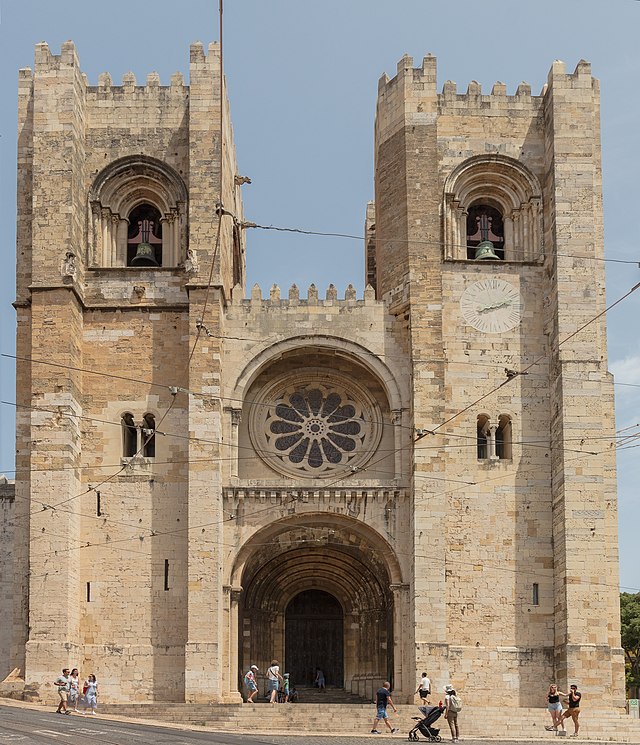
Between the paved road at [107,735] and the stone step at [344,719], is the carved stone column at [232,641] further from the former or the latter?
the paved road at [107,735]

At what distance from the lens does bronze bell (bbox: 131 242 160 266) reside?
3722cm

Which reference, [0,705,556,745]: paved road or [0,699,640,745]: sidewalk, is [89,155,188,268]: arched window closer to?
[0,699,640,745]: sidewalk

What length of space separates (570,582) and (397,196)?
10.6 meters

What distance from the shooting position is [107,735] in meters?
24.5

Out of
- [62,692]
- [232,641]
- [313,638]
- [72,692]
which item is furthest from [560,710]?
[313,638]

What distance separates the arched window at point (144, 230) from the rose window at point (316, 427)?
16.2 feet

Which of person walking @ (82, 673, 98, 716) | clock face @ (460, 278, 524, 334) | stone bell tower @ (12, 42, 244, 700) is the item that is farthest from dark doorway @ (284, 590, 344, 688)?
clock face @ (460, 278, 524, 334)

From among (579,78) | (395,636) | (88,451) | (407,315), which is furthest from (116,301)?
(579,78)

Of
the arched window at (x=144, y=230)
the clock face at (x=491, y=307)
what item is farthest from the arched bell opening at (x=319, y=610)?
the arched window at (x=144, y=230)

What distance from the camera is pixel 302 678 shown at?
3931cm

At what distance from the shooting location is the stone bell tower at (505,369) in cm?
3434

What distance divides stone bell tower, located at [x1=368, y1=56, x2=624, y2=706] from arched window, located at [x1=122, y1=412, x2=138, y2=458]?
23.0 feet

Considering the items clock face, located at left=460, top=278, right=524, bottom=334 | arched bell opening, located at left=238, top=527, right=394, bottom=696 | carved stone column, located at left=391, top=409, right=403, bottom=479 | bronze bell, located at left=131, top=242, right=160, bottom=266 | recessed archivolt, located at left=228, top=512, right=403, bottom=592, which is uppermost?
bronze bell, located at left=131, top=242, right=160, bottom=266

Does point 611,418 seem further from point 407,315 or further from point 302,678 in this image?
point 302,678
